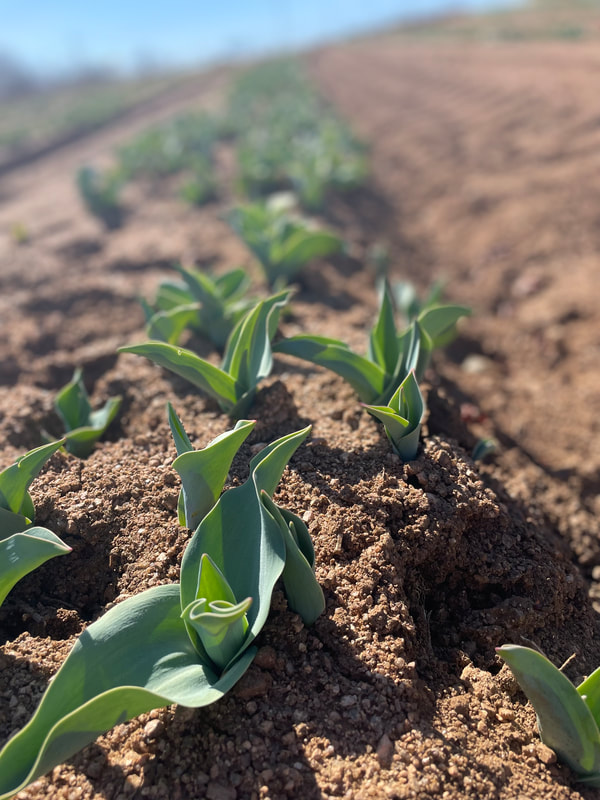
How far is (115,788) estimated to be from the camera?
133cm

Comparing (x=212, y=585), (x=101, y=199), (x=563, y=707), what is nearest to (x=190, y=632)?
(x=212, y=585)

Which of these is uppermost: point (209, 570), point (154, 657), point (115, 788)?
point (209, 570)

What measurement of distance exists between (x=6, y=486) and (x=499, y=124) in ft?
27.3

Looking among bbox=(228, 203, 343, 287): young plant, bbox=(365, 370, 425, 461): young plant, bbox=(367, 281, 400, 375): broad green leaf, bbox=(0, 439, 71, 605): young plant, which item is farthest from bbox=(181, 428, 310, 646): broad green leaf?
bbox=(228, 203, 343, 287): young plant

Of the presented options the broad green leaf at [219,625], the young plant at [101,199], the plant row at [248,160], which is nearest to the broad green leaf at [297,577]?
the broad green leaf at [219,625]

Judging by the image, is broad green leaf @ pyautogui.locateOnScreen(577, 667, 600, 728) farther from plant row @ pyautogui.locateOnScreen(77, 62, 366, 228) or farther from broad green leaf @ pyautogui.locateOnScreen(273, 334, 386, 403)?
plant row @ pyautogui.locateOnScreen(77, 62, 366, 228)

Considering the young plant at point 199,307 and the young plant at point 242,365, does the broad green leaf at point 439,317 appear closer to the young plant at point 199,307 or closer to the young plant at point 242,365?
the young plant at point 242,365

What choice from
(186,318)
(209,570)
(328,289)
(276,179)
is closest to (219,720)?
(209,570)

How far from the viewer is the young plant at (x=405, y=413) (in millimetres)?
1878

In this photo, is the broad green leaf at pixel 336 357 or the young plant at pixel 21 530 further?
the broad green leaf at pixel 336 357

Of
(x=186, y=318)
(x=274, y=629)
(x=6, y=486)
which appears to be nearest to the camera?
(x=274, y=629)

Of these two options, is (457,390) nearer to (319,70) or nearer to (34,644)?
(34,644)

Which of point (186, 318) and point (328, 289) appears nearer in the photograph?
point (186, 318)

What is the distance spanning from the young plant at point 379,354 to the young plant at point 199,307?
680mm
